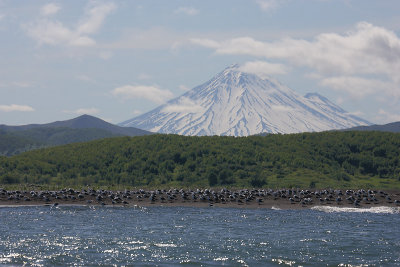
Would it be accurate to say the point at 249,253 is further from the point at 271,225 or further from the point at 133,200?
the point at 133,200

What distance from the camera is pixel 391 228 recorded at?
4466 centimetres

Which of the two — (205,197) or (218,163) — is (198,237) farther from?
(218,163)

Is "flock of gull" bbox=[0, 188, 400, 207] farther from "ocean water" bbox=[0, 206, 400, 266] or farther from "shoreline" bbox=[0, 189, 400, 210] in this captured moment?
"ocean water" bbox=[0, 206, 400, 266]

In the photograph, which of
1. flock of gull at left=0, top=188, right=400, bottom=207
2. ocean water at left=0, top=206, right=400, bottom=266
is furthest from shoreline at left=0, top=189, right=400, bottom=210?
ocean water at left=0, top=206, right=400, bottom=266

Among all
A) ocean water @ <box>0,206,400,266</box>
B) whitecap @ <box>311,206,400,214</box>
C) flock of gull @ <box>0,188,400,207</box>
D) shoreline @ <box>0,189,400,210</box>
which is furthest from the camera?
flock of gull @ <box>0,188,400,207</box>

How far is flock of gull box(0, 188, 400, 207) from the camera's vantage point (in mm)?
62750

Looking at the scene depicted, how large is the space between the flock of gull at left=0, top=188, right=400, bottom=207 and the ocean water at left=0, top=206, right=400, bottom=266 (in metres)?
5.45

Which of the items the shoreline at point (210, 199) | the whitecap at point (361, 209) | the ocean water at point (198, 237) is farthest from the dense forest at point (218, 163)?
the ocean water at point (198, 237)

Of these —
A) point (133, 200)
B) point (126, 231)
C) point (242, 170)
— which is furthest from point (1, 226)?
point (242, 170)

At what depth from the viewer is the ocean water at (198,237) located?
3231 centimetres

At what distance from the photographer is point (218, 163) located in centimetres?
10056

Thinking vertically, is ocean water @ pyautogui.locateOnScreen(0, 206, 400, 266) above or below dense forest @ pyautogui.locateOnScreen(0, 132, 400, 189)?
below

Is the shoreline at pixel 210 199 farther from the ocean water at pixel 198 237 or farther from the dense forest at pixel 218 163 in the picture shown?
the dense forest at pixel 218 163

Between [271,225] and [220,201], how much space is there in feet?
60.2
